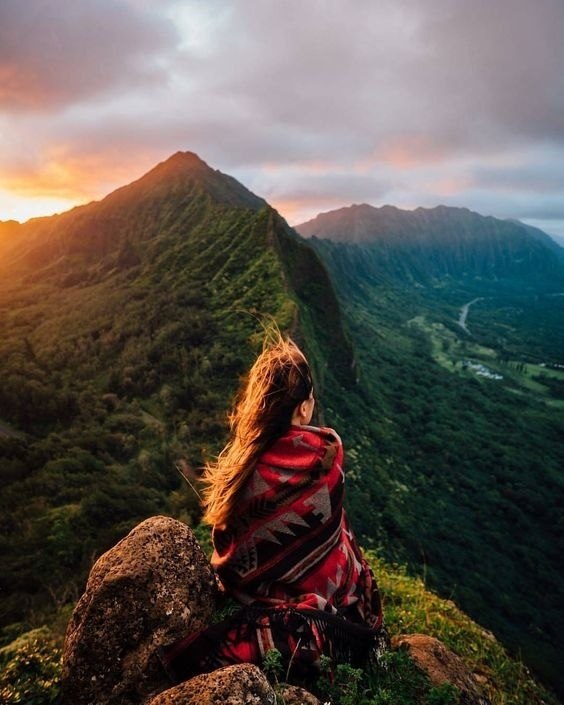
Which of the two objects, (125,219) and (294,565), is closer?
(294,565)

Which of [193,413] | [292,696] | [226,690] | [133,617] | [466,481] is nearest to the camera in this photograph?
[226,690]

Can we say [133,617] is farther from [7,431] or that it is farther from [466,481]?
[466,481]

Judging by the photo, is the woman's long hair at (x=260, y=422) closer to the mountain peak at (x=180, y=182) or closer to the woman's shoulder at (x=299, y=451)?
the woman's shoulder at (x=299, y=451)

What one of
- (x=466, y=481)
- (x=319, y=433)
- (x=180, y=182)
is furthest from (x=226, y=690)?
(x=180, y=182)

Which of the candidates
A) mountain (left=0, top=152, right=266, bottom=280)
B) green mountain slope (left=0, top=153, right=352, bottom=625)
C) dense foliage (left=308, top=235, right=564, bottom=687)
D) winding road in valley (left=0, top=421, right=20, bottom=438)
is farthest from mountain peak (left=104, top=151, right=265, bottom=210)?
winding road in valley (left=0, top=421, right=20, bottom=438)

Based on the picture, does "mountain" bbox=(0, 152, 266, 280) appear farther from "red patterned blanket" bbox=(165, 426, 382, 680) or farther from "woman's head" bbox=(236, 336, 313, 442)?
"red patterned blanket" bbox=(165, 426, 382, 680)

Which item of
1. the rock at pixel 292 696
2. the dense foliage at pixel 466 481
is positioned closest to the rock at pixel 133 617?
the rock at pixel 292 696

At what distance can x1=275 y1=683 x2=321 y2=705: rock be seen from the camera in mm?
A: 2584

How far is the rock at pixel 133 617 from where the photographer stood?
3.03 metres

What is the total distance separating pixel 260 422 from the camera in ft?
11.1

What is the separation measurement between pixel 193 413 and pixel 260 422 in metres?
18.4

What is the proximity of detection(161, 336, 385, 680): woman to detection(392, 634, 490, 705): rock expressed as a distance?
48 cm

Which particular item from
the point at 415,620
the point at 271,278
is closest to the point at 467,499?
the point at 271,278

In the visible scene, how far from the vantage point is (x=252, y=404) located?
11.4 ft
